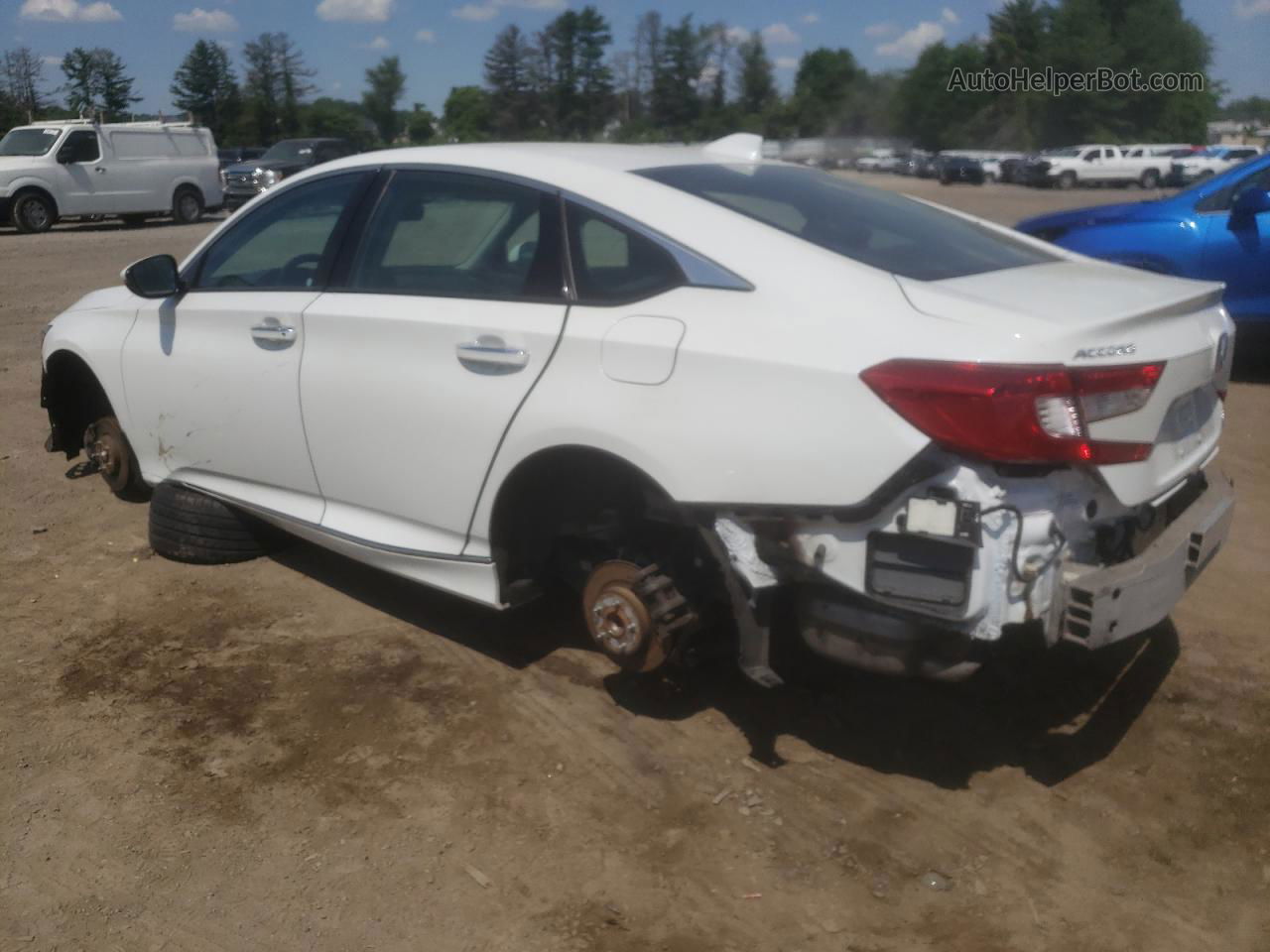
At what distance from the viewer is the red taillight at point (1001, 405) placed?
263 cm

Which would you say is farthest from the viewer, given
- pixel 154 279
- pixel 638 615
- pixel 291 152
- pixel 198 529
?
pixel 291 152

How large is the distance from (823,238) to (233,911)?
2272mm

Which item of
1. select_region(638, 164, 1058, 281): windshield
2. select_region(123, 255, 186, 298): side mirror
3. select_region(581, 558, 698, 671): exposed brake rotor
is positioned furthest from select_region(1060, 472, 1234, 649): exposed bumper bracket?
select_region(123, 255, 186, 298): side mirror

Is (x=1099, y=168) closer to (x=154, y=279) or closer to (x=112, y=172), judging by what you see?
(x=112, y=172)

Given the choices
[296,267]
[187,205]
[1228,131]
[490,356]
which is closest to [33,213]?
[187,205]

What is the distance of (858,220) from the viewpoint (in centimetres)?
357

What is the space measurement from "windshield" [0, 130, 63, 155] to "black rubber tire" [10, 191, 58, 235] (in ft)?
2.83

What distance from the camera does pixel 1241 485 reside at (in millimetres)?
5773

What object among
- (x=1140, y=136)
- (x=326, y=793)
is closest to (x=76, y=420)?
(x=326, y=793)

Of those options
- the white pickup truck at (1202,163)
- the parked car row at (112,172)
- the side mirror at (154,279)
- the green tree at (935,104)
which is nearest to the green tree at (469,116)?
the green tree at (935,104)

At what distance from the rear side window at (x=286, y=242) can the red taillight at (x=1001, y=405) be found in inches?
86.0

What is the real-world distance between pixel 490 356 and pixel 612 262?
0.45 metres

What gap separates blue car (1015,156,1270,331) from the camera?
25.0 feet

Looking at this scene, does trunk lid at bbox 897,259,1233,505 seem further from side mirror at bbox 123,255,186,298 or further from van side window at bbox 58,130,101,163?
van side window at bbox 58,130,101,163
